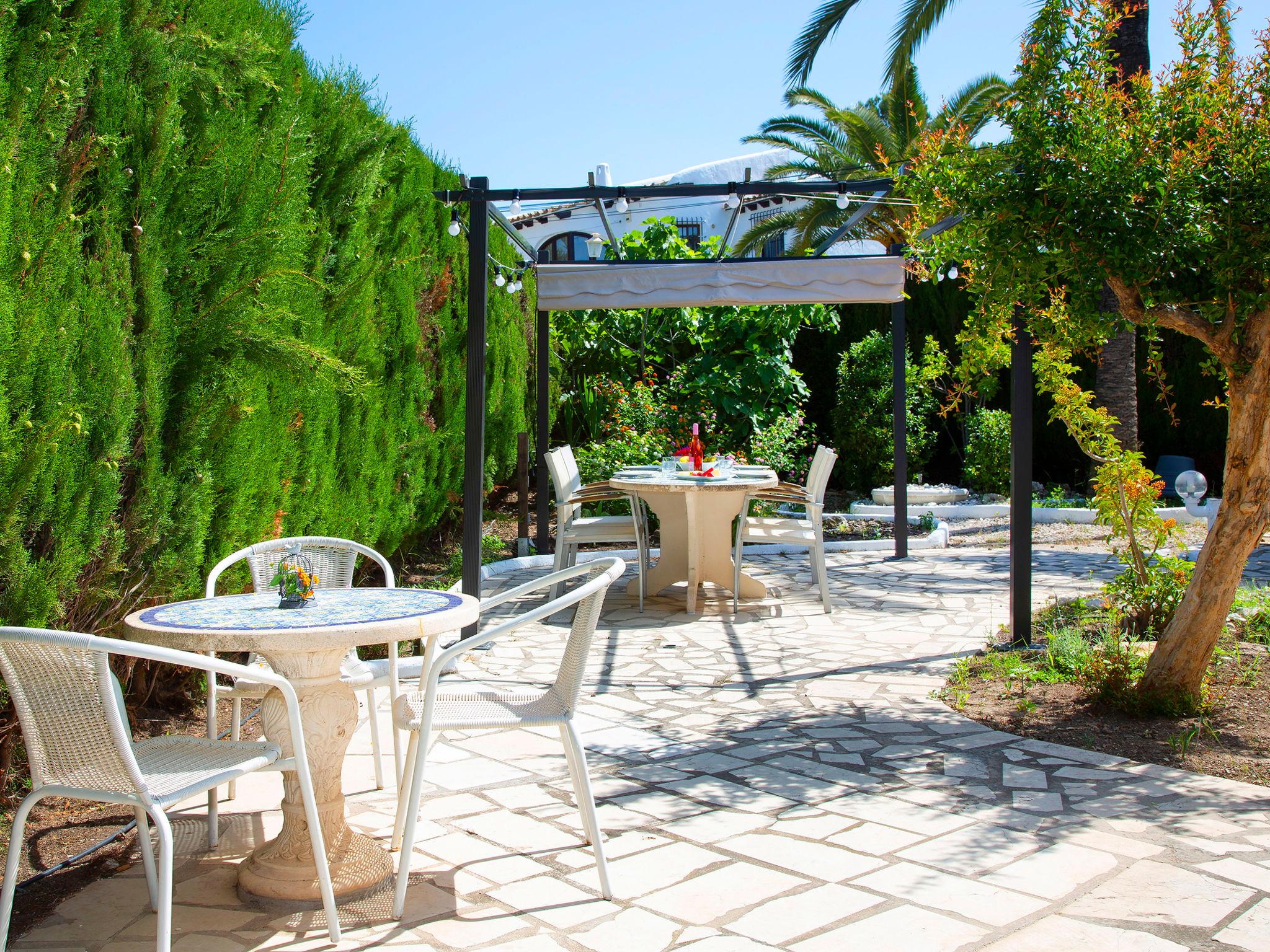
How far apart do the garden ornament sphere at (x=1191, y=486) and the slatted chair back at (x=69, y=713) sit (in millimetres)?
7898

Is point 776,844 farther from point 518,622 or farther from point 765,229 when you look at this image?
point 765,229

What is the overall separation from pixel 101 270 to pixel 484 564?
5.55 meters

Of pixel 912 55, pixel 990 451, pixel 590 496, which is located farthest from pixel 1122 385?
pixel 590 496

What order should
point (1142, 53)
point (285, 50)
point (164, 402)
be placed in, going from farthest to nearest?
point (1142, 53), point (285, 50), point (164, 402)

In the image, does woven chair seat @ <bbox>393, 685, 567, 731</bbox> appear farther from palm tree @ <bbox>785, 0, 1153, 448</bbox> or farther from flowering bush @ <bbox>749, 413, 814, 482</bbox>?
palm tree @ <bbox>785, 0, 1153, 448</bbox>

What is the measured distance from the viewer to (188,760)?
241 centimetres

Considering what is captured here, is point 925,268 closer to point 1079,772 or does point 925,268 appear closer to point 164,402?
point 1079,772

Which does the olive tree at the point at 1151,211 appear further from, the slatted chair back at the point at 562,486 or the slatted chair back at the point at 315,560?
the slatted chair back at the point at 562,486

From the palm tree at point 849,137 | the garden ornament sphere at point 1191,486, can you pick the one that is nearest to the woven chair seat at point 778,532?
the garden ornament sphere at point 1191,486

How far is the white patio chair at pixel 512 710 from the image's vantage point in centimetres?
253

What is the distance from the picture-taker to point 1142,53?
10.2 meters

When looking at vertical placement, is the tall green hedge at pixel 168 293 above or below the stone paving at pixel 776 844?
above

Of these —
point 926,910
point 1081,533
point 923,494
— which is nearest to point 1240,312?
point 926,910

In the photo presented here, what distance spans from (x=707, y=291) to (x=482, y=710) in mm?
4977
